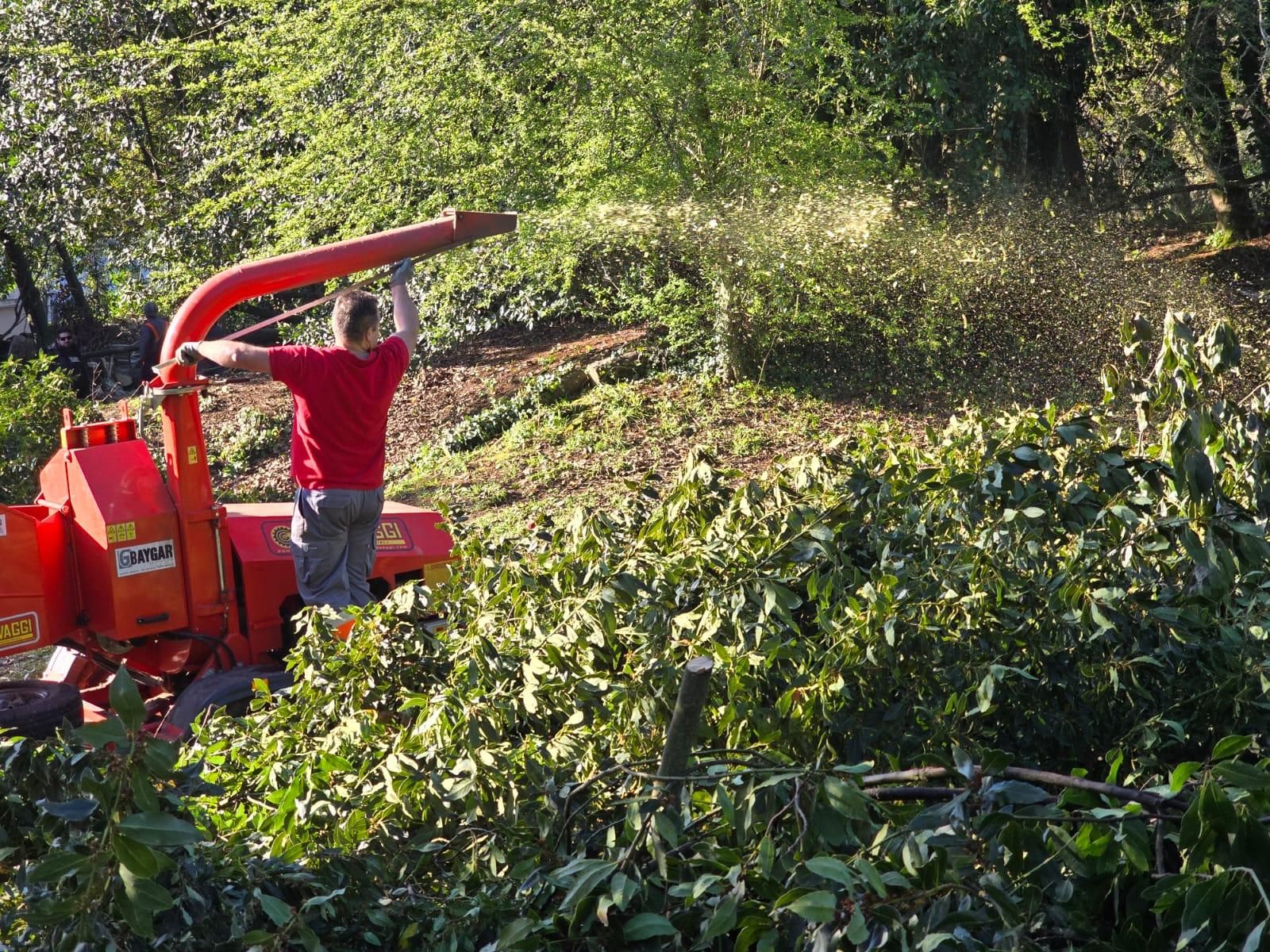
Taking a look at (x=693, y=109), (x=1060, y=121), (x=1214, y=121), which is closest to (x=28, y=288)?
(x=693, y=109)

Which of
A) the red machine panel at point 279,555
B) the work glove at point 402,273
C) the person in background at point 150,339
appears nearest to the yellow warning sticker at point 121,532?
the red machine panel at point 279,555

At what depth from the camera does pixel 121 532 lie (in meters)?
5.18

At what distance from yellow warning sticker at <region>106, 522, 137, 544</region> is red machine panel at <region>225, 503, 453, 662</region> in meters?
0.54

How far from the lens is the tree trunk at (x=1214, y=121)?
1188 centimetres

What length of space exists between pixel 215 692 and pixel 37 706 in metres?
0.71

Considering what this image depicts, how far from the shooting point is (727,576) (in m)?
3.34

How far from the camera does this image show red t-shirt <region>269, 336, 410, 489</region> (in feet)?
17.7

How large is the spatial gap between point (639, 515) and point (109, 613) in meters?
2.41

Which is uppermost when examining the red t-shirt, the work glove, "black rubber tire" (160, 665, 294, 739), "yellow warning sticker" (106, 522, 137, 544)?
the work glove

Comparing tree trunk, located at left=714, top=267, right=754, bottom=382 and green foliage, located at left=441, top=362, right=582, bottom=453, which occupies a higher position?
tree trunk, located at left=714, top=267, right=754, bottom=382

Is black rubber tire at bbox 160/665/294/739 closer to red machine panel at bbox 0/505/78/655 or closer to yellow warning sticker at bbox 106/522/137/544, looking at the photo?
red machine panel at bbox 0/505/78/655

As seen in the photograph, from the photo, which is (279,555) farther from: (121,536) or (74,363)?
(74,363)

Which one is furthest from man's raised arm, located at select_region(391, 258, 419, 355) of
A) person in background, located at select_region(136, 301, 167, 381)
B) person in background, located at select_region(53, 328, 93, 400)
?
person in background, located at select_region(53, 328, 93, 400)

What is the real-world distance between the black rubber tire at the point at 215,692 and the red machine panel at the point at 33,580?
535mm
